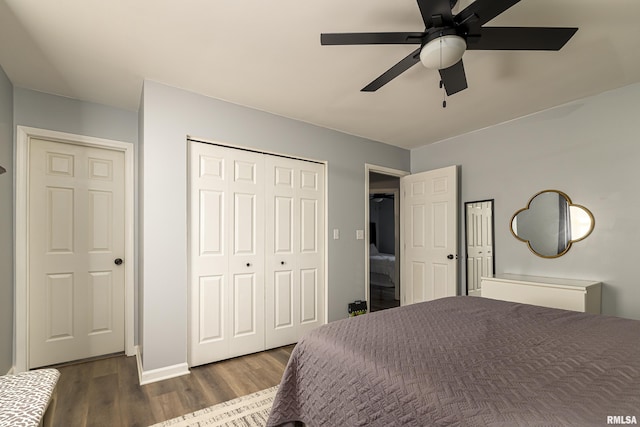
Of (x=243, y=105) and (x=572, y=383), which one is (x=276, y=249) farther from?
(x=572, y=383)

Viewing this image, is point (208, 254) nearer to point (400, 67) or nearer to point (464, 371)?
point (400, 67)

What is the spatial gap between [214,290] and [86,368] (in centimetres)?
127

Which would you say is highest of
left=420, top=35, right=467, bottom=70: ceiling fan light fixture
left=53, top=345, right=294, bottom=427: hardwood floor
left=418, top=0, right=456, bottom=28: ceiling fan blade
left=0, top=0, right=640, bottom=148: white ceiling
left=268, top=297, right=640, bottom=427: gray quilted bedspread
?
left=0, top=0, right=640, bottom=148: white ceiling

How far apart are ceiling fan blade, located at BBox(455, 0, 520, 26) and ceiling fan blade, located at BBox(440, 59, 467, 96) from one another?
10.5 inches

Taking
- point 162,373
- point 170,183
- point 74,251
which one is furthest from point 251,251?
point 74,251

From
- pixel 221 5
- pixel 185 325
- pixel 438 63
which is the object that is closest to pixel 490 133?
pixel 438 63

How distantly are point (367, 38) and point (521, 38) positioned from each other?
734 mm

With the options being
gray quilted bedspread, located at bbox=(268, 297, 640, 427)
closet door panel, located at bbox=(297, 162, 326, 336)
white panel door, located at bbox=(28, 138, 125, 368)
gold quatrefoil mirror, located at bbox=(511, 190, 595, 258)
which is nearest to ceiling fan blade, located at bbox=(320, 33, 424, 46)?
gray quilted bedspread, located at bbox=(268, 297, 640, 427)

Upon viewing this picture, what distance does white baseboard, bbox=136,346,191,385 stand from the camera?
2.41m

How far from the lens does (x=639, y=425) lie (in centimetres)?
75

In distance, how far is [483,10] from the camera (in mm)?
1312

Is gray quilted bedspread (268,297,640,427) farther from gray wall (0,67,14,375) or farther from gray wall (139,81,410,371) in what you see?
gray wall (0,67,14,375)

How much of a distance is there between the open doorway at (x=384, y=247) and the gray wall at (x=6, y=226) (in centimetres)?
339

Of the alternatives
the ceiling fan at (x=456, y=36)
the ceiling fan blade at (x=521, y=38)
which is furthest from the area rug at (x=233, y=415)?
the ceiling fan blade at (x=521, y=38)
